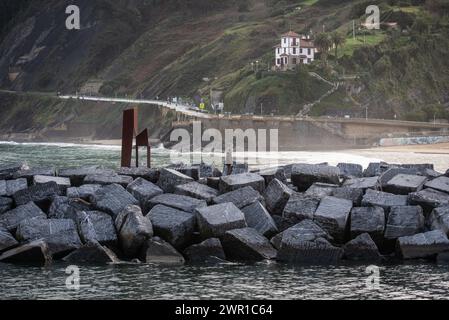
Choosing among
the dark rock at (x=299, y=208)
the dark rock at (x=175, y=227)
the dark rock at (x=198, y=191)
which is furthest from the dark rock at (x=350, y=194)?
the dark rock at (x=175, y=227)

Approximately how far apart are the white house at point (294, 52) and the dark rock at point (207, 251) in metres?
132

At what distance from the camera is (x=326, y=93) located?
502 ft

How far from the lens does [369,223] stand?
33.0 meters

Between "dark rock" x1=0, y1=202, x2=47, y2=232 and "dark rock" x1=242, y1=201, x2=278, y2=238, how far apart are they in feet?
22.2

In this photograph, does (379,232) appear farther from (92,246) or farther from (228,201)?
(92,246)

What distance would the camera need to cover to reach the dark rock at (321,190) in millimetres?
35500

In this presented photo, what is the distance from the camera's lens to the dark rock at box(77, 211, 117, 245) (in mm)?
33000

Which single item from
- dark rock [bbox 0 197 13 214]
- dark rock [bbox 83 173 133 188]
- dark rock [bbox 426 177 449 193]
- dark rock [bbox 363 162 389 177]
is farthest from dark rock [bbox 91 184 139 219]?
dark rock [bbox 363 162 389 177]

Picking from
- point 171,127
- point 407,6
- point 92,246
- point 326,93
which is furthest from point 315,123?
point 92,246

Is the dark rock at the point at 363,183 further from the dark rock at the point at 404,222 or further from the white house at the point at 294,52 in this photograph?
the white house at the point at 294,52

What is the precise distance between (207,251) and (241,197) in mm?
3244

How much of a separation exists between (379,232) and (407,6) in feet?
498

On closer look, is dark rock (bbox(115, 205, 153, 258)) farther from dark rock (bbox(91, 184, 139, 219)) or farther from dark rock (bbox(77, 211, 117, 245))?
dark rock (bbox(91, 184, 139, 219))
